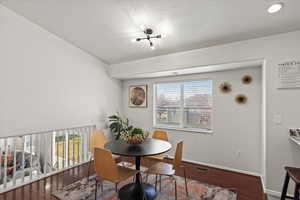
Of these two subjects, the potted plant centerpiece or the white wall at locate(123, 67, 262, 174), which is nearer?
the potted plant centerpiece

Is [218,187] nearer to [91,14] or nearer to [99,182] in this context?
[99,182]

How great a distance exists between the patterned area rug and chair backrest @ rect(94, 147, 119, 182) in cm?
61

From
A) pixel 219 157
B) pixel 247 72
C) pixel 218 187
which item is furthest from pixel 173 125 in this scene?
pixel 247 72

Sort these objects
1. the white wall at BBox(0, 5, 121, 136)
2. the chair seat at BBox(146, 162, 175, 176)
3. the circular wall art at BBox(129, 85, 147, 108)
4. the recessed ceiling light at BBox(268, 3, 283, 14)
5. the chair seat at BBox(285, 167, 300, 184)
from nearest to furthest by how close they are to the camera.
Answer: the chair seat at BBox(285, 167, 300, 184) → the recessed ceiling light at BBox(268, 3, 283, 14) → the chair seat at BBox(146, 162, 175, 176) → the white wall at BBox(0, 5, 121, 136) → the circular wall art at BBox(129, 85, 147, 108)

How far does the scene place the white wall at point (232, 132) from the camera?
3.01m

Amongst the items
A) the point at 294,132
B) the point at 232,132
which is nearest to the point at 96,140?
the point at 232,132

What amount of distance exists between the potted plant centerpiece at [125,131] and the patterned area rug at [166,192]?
33.3 inches

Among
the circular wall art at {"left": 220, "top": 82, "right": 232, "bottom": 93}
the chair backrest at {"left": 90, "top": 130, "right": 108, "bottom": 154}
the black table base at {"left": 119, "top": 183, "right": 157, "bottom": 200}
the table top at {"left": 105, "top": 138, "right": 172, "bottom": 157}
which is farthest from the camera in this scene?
the circular wall art at {"left": 220, "top": 82, "right": 232, "bottom": 93}

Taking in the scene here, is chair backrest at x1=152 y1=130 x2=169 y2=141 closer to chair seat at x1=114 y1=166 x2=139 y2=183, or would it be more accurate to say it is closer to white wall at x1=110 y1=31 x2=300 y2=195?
chair seat at x1=114 y1=166 x2=139 y2=183

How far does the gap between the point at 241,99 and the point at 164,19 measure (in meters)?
2.16

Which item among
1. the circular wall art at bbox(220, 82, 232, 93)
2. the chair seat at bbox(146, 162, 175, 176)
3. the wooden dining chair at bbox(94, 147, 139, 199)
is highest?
the circular wall art at bbox(220, 82, 232, 93)

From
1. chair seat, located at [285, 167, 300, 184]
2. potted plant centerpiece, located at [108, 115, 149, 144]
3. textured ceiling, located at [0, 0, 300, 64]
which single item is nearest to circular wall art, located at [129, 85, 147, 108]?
potted plant centerpiece, located at [108, 115, 149, 144]

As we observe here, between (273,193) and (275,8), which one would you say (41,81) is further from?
(273,193)

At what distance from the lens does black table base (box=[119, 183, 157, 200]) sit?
2220 mm
